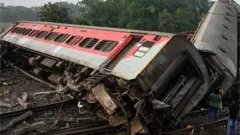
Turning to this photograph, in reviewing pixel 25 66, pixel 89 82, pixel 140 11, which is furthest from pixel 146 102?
pixel 140 11

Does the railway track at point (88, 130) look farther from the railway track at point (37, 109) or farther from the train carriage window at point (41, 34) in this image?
the train carriage window at point (41, 34)

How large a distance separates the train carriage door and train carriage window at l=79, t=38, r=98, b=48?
1.59m

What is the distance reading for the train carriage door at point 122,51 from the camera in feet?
24.7

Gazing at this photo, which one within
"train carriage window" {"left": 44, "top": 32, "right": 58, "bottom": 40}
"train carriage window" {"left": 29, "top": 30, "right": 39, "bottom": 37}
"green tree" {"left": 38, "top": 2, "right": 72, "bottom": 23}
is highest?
"green tree" {"left": 38, "top": 2, "right": 72, "bottom": 23}

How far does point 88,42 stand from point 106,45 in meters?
1.19

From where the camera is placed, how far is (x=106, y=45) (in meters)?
8.73

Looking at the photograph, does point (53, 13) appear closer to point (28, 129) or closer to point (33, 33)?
point (33, 33)

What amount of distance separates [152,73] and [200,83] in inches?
66.9

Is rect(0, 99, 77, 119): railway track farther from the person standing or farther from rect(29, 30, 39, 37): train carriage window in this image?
rect(29, 30, 39, 37): train carriage window

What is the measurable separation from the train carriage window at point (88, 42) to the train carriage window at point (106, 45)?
0.42m

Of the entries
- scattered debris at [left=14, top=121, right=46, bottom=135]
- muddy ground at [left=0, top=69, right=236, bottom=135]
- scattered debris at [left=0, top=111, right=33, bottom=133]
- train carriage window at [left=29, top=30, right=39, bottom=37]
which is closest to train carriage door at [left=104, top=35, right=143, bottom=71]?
muddy ground at [left=0, top=69, right=236, bottom=135]

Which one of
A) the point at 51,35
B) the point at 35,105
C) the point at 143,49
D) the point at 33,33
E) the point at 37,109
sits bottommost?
the point at 143,49

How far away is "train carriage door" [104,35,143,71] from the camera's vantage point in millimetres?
7539

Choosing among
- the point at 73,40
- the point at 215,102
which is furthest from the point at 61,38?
the point at 215,102
